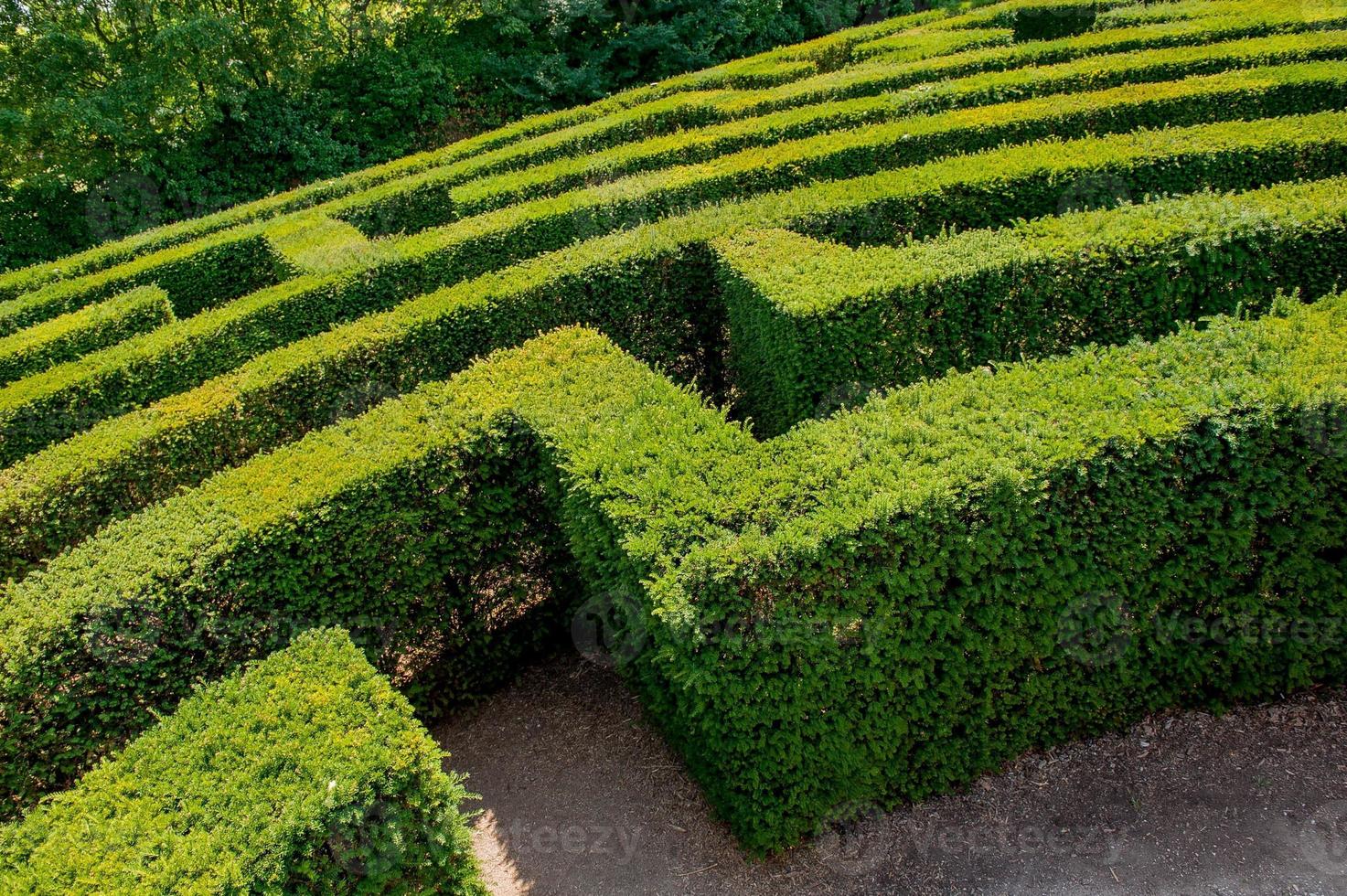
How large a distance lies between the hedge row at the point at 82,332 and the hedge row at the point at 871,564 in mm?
7072

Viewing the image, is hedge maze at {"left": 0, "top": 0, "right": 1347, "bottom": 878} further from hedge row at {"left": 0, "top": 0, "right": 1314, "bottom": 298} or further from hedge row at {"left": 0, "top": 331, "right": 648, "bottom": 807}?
A: hedge row at {"left": 0, "top": 0, "right": 1314, "bottom": 298}

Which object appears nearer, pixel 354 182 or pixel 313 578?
pixel 313 578

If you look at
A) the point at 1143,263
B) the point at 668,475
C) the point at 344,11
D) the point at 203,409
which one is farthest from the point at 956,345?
the point at 344,11

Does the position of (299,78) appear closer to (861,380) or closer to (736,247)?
(736,247)

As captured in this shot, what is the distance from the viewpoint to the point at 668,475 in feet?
19.1

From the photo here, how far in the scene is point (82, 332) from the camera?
11.9m

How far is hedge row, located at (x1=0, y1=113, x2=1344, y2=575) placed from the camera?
8.40 meters

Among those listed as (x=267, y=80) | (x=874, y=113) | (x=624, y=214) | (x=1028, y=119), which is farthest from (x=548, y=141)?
(x=267, y=80)

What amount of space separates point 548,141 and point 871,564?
46.4 feet

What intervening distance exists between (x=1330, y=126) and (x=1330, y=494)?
24.4 feet
